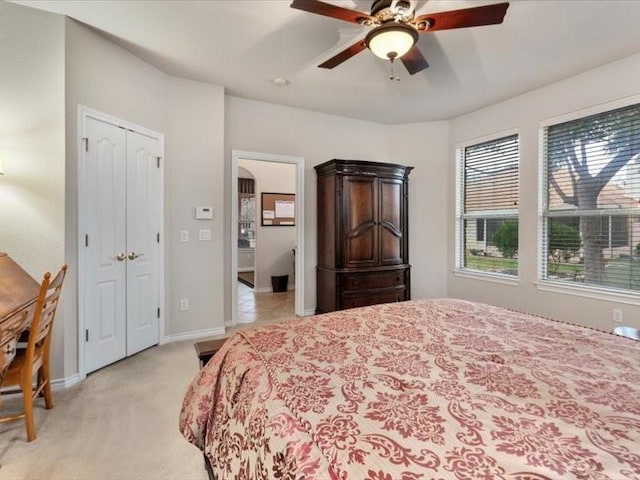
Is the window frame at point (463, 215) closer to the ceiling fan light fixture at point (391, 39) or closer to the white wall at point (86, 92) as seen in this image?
the ceiling fan light fixture at point (391, 39)

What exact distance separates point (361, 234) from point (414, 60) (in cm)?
209

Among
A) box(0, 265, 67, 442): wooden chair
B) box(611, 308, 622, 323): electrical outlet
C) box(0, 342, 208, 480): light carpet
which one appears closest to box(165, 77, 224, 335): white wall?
box(0, 342, 208, 480): light carpet

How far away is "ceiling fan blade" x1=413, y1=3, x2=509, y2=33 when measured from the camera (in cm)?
171

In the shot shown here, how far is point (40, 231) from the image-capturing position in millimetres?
2365

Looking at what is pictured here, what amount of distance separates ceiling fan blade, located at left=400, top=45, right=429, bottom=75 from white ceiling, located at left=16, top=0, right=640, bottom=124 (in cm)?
34

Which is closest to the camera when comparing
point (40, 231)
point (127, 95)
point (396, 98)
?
point (40, 231)

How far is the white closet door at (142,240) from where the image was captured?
300 centimetres

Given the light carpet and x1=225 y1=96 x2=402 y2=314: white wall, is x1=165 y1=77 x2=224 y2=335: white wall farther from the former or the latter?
the light carpet

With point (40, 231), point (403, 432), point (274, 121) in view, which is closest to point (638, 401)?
point (403, 432)

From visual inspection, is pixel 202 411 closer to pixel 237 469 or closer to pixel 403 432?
pixel 237 469

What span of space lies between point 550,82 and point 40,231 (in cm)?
489

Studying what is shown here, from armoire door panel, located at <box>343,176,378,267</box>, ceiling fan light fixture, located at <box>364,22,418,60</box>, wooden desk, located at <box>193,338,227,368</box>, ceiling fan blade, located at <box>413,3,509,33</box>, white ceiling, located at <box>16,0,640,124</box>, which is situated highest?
white ceiling, located at <box>16,0,640,124</box>

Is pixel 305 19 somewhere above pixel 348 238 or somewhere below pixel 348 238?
above

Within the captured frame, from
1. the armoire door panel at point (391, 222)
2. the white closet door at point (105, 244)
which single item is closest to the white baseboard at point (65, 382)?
the white closet door at point (105, 244)
